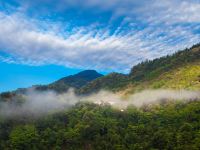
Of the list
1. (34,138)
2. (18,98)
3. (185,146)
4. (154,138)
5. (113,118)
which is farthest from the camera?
(18,98)

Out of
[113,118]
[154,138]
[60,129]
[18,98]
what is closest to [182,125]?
[154,138]

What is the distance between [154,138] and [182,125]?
48.8ft

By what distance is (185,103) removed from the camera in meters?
169

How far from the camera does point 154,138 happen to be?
405ft

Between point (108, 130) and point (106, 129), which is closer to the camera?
point (108, 130)

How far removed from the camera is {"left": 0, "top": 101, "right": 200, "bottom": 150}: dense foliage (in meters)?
122

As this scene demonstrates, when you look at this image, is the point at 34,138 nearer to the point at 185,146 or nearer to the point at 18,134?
the point at 18,134

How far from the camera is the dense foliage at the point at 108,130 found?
122 meters

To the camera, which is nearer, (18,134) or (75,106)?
(18,134)

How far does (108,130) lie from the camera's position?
140 m

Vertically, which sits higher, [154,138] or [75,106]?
[75,106]

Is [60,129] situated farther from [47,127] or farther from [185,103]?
[185,103]

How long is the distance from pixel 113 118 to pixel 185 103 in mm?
39021

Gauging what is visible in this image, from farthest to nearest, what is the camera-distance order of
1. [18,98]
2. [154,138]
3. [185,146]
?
[18,98], [154,138], [185,146]
